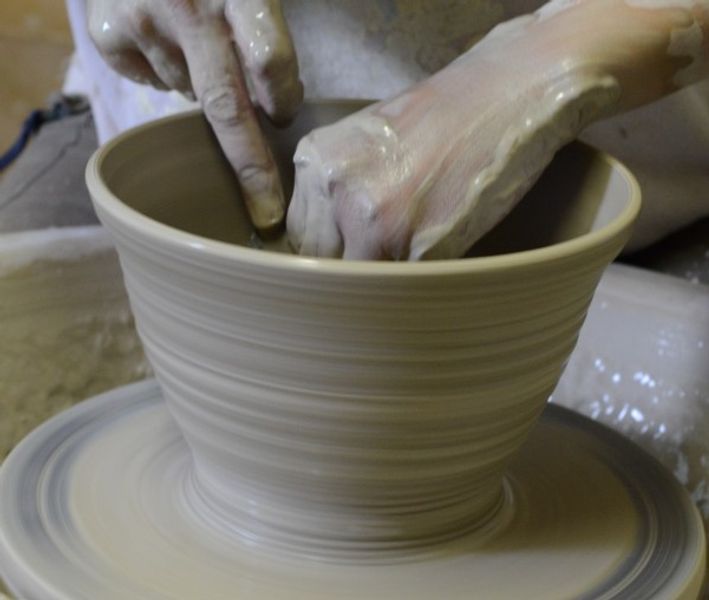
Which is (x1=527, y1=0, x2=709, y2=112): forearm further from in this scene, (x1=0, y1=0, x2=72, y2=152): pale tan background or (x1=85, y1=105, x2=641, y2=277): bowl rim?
(x1=0, y1=0, x2=72, y2=152): pale tan background

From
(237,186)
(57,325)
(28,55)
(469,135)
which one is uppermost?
(469,135)

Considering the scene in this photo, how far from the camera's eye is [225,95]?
0.76 meters

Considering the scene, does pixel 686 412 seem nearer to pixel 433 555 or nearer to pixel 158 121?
pixel 433 555

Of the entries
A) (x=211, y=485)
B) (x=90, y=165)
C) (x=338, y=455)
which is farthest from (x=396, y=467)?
(x=90, y=165)

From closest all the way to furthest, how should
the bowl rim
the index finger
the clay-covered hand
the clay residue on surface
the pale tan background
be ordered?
the bowl rim
the clay-covered hand
the index finger
the clay residue on surface
the pale tan background

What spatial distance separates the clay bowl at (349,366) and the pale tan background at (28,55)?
2.33m

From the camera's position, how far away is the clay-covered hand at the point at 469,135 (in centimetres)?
65

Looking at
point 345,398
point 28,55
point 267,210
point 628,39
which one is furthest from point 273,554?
point 28,55

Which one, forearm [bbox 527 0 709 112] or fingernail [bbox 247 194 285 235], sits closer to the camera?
forearm [bbox 527 0 709 112]

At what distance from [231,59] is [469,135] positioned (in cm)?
21

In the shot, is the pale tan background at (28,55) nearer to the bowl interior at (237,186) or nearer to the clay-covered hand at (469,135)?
the bowl interior at (237,186)

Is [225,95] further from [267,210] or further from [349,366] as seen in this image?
[349,366]

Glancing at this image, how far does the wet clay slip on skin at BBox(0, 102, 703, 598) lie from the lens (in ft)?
1.85

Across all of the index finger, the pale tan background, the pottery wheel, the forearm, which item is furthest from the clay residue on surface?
the pale tan background
